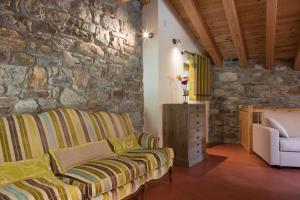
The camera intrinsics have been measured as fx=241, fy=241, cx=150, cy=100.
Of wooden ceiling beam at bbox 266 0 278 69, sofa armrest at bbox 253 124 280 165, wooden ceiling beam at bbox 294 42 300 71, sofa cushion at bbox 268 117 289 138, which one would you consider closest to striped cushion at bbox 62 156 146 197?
sofa armrest at bbox 253 124 280 165

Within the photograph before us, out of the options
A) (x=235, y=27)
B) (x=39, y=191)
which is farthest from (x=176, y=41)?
(x=39, y=191)

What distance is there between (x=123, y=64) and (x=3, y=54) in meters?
1.76

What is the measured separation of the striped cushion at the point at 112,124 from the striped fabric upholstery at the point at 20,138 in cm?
76

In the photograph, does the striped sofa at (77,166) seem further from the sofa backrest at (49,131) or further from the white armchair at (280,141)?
the white armchair at (280,141)

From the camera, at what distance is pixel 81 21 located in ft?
10.1

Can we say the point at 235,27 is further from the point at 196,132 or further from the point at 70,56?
the point at 70,56

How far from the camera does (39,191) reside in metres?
1.60

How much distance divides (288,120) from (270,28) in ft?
5.30

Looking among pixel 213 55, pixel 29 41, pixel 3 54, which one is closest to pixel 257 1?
pixel 213 55

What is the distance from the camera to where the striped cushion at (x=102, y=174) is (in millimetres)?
1918

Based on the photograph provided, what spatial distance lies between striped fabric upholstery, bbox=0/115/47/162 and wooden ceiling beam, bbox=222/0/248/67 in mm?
3228

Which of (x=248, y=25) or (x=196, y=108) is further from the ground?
(x=248, y=25)

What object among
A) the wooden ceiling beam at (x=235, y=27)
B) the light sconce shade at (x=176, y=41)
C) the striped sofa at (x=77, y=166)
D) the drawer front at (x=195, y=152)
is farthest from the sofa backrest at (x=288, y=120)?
the striped sofa at (x=77, y=166)

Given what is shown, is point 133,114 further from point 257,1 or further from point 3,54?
point 257,1
